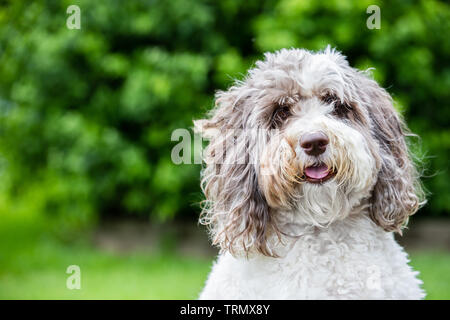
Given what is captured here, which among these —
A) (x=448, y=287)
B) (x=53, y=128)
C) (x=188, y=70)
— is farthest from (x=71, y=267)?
(x=448, y=287)

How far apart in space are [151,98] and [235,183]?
374cm

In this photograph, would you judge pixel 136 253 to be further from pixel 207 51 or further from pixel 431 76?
pixel 431 76

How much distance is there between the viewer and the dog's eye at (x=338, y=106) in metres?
2.80

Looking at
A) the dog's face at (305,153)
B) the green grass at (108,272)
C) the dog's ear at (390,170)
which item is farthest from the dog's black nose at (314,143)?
the green grass at (108,272)

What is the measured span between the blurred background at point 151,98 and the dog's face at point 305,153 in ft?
10.4

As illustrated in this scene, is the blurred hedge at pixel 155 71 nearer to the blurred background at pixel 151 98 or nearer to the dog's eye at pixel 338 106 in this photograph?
the blurred background at pixel 151 98

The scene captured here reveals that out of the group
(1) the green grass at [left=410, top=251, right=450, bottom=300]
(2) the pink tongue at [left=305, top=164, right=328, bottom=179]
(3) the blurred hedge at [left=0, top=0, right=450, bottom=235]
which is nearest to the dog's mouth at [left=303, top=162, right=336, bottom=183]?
(2) the pink tongue at [left=305, top=164, right=328, bottom=179]

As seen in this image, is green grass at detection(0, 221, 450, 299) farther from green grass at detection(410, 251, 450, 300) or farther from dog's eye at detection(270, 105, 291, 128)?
dog's eye at detection(270, 105, 291, 128)

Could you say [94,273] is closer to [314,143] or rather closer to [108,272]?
[108,272]

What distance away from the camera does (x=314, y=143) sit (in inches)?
103

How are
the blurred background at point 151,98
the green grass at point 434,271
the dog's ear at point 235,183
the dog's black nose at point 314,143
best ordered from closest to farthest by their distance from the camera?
the dog's black nose at point 314,143
the dog's ear at point 235,183
the green grass at point 434,271
the blurred background at point 151,98

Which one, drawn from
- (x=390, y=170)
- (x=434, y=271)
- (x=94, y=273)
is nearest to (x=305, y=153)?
(x=390, y=170)

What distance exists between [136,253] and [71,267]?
0.87 metres

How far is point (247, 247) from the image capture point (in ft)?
9.06
